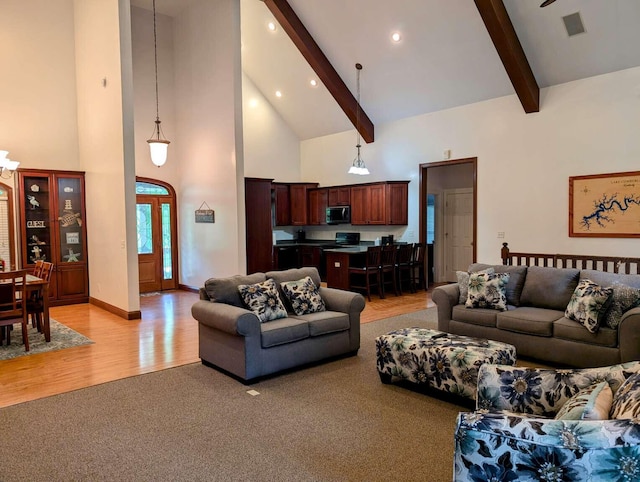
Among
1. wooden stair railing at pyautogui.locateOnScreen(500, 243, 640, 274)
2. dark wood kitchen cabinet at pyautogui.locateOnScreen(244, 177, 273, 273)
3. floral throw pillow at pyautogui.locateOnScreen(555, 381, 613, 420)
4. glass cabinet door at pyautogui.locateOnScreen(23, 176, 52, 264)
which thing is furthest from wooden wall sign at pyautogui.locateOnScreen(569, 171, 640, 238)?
glass cabinet door at pyautogui.locateOnScreen(23, 176, 52, 264)

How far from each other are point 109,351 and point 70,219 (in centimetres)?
409

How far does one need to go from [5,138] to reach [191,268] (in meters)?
3.96

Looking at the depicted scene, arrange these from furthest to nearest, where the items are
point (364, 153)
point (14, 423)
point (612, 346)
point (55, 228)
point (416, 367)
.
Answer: point (364, 153) < point (55, 228) < point (612, 346) < point (416, 367) < point (14, 423)

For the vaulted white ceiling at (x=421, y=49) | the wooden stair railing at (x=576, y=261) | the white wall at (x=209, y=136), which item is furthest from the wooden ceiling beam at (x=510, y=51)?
the white wall at (x=209, y=136)

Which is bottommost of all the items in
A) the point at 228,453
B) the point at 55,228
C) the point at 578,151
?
the point at 228,453

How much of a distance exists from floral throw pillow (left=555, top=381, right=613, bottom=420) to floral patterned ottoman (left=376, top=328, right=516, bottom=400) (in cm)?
143

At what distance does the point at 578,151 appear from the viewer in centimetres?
678

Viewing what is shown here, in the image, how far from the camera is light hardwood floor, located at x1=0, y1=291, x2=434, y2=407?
417 centimetres

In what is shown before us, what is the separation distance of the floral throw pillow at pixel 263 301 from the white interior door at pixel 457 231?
654 cm

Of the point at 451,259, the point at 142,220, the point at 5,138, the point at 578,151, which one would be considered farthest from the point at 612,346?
the point at 5,138

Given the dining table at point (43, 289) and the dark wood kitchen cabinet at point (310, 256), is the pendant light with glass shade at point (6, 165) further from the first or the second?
the dark wood kitchen cabinet at point (310, 256)

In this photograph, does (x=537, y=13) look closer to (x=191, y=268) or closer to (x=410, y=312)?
(x=410, y=312)

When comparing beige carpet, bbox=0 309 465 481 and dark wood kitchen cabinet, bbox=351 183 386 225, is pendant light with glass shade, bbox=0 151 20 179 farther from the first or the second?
dark wood kitchen cabinet, bbox=351 183 386 225

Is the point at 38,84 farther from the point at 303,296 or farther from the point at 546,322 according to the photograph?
the point at 546,322
